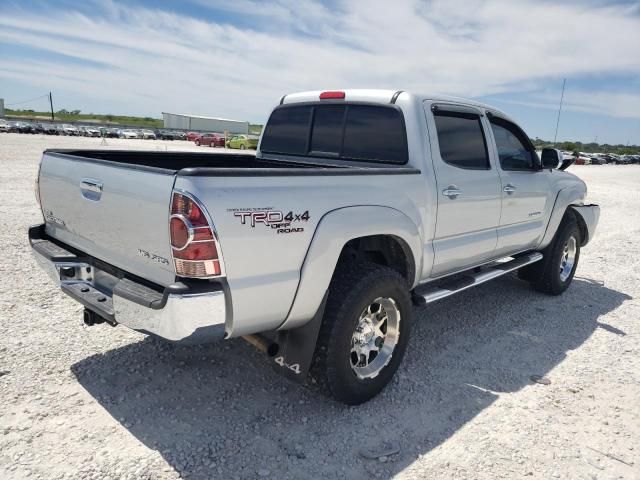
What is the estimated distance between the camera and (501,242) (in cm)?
453

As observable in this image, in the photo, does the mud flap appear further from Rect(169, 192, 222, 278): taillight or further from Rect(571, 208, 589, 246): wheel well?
Rect(571, 208, 589, 246): wheel well

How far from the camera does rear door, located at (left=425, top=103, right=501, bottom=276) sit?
12.1ft

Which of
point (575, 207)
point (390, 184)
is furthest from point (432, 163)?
point (575, 207)

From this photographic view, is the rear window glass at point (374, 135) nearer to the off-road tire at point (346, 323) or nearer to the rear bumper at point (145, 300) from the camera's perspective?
the off-road tire at point (346, 323)

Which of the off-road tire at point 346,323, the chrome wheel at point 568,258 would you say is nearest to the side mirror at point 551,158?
the chrome wheel at point 568,258

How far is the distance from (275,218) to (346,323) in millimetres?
853

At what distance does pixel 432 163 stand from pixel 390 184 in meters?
0.57

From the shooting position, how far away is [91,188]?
2.83m

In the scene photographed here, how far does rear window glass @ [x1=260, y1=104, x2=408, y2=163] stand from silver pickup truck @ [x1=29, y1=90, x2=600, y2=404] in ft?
0.04

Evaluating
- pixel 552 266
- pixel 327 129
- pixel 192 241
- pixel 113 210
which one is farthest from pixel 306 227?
pixel 552 266

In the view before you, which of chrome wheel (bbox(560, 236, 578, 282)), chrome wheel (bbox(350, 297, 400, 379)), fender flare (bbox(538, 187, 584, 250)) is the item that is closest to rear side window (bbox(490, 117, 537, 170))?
fender flare (bbox(538, 187, 584, 250))

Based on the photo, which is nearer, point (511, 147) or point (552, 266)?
point (511, 147)

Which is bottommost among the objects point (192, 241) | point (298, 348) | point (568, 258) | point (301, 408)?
point (301, 408)

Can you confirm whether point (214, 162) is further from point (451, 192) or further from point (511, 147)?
point (511, 147)
